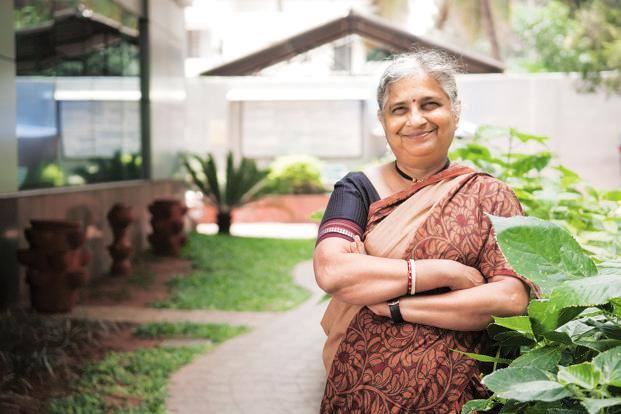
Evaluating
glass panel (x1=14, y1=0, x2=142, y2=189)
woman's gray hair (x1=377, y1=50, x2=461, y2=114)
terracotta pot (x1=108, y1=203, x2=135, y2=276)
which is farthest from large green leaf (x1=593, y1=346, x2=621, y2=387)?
terracotta pot (x1=108, y1=203, x2=135, y2=276)

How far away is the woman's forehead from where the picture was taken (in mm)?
2123

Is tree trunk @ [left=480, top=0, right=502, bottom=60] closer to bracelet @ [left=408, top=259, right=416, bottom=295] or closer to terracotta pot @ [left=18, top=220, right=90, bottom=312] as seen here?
terracotta pot @ [left=18, top=220, right=90, bottom=312]

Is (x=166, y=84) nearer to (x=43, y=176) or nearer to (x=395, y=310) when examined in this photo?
(x=43, y=176)

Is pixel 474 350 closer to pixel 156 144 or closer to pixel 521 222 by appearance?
pixel 521 222

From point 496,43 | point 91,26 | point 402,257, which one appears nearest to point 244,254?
point 91,26

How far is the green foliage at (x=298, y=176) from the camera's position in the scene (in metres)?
18.4

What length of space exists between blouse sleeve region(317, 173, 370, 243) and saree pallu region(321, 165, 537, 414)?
0.05m

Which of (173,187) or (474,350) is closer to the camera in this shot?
(474,350)

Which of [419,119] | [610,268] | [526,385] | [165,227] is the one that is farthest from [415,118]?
[165,227]

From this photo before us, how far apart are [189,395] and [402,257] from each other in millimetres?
3743

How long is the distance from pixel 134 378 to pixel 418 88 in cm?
423

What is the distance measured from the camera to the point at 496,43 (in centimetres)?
2630

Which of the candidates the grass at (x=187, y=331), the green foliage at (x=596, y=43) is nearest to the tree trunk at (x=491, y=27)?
the green foliage at (x=596, y=43)

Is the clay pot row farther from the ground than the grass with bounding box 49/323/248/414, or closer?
farther from the ground
